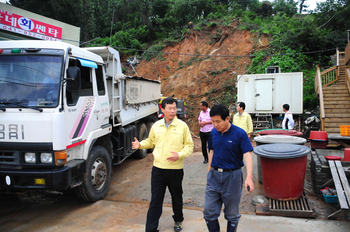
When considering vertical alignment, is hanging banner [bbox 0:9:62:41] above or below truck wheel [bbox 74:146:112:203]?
above

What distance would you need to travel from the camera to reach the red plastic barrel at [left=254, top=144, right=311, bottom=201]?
14.4ft

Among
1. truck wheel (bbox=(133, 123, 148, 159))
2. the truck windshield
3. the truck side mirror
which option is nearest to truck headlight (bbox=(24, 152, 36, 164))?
the truck windshield

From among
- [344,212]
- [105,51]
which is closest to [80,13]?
[105,51]

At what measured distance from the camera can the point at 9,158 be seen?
3877 millimetres

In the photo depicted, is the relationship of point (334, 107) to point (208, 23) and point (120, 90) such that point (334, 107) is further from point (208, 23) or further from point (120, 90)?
point (208, 23)

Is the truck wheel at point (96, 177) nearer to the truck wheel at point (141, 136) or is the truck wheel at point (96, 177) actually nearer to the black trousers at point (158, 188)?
the black trousers at point (158, 188)

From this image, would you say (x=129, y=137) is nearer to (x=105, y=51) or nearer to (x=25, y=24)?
(x=105, y=51)

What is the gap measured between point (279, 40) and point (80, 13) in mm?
17868

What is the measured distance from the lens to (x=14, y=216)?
4402mm

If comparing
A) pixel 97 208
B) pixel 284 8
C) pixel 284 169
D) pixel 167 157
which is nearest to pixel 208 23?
pixel 284 8

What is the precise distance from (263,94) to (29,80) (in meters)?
11.1

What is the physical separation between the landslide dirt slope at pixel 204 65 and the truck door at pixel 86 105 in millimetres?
9881

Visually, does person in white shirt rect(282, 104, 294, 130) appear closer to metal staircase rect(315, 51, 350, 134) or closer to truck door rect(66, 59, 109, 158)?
metal staircase rect(315, 51, 350, 134)

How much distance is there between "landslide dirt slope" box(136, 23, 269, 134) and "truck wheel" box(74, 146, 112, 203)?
Result: 985 centimetres
